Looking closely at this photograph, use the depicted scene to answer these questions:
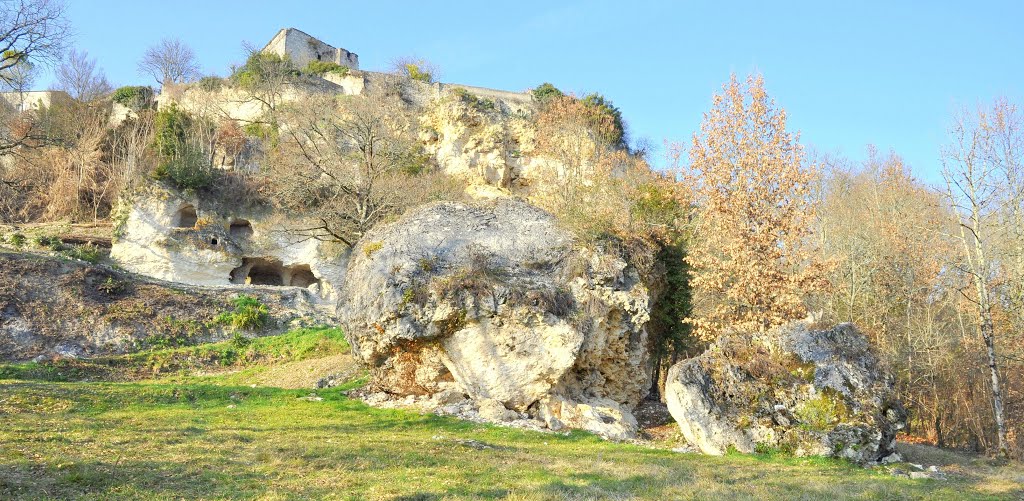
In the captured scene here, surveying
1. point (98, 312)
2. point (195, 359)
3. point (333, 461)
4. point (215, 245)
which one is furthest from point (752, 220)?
point (215, 245)

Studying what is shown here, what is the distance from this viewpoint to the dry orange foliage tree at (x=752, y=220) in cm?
1332

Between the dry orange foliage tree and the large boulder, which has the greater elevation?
the dry orange foliage tree

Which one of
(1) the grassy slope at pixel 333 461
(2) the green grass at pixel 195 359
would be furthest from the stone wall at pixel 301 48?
(1) the grassy slope at pixel 333 461

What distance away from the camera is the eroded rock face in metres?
12.9

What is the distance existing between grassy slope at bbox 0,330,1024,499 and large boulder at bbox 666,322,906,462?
1.72ft

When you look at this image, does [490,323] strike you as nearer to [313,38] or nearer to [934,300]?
[934,300]

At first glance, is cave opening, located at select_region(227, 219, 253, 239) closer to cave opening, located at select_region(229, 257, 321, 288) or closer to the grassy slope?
cave opening, located at select_region(229, 257, 321, 288)

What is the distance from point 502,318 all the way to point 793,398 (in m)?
5.36

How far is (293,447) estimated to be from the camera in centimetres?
852

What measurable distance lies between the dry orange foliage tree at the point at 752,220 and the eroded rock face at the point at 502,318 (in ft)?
6.24

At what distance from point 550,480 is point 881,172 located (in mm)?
24123

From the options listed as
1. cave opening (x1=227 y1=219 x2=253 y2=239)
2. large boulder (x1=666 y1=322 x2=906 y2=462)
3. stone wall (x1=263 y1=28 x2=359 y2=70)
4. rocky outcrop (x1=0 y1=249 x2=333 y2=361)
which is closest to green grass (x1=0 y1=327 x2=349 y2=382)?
rocky outcrop (x1=0 y1=249 x2=333 y2=361)

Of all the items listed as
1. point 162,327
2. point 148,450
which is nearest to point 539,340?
point 148,450

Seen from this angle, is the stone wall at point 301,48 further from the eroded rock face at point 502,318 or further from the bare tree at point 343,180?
the eroded rock face at point 502,318
